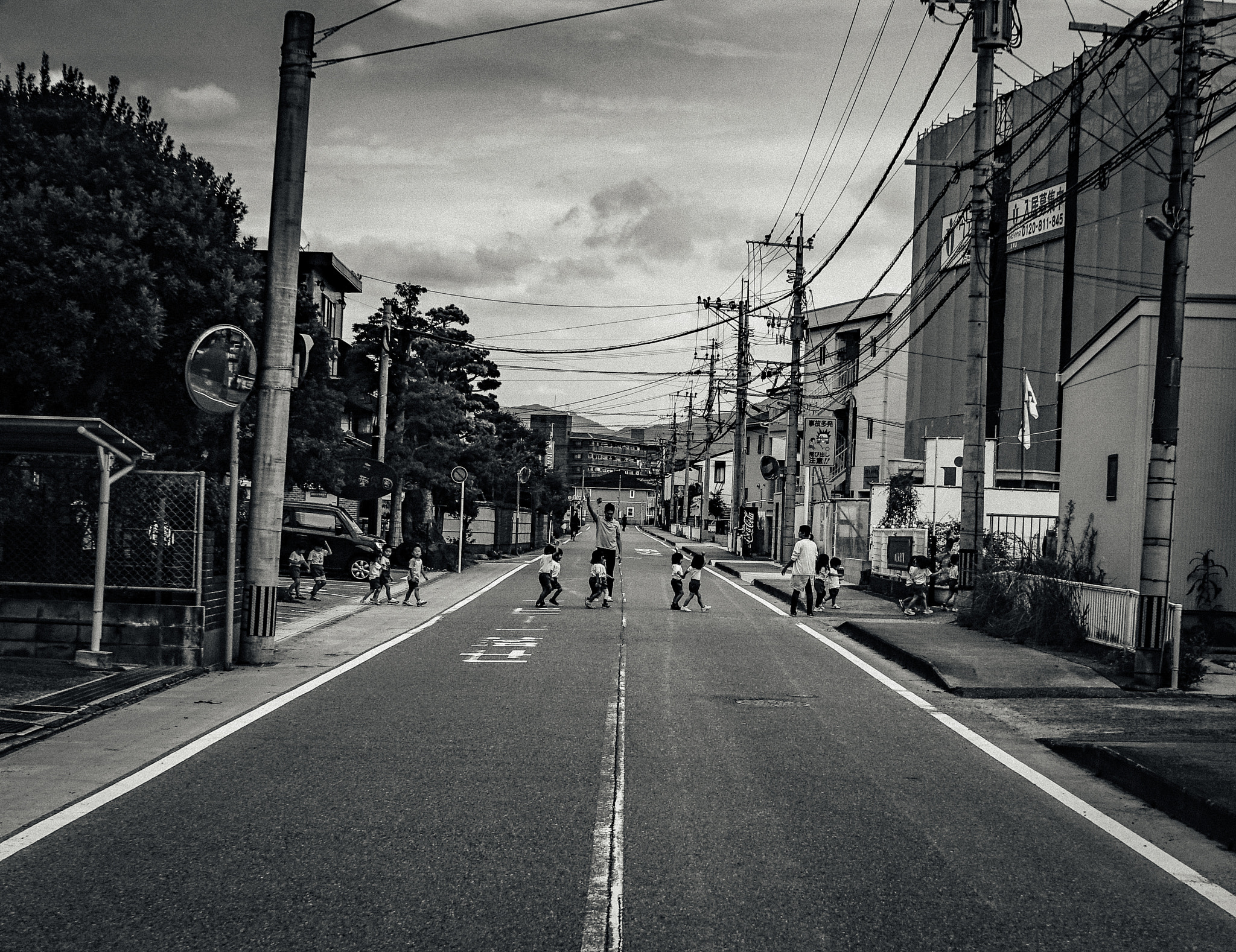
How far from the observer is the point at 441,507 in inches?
1715

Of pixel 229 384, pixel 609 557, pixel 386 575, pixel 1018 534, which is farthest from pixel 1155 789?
pixel 1018 534

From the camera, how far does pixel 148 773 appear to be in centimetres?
736

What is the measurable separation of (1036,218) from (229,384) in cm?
4675

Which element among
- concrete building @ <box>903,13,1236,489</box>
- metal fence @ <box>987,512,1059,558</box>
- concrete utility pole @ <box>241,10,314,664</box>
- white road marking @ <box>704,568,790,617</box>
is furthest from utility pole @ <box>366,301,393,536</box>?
concrete building @ <box>903,13,1236,489</box>

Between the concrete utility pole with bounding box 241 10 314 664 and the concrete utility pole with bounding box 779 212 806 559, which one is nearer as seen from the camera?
the concrete utility pole with bounding box 241 10 314 664

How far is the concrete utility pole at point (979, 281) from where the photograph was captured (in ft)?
65.2

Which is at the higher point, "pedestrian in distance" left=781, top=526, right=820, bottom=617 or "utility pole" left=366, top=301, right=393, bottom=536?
"utility pole" left=366, top=301, right=393, bottom=536

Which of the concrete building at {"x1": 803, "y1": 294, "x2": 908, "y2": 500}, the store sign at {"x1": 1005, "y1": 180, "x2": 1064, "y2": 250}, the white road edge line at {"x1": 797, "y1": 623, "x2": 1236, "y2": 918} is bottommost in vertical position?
the white road edge line at {"x1": 797, "y1": 623, "x2": 1236, "y2": 918}

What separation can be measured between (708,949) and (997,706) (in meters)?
7.51

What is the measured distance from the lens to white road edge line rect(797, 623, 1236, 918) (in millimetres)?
5520

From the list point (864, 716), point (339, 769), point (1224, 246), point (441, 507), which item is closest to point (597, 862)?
point (339, 769)

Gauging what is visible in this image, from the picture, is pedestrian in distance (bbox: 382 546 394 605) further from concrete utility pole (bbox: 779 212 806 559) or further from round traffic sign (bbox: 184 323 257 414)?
concrete utility pole (bbox: 779 212 806 559)

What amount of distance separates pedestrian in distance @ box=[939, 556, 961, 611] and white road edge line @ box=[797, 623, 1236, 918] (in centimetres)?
1190

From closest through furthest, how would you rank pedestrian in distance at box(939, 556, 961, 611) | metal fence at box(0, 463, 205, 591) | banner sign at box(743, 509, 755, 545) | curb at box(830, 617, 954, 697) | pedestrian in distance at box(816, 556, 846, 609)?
metal fence at box(0, 463, 205, 591) < curb at box(830, 617, 954, 697) < pedestrian in distance at box(816, 556, 846, 609) < pedestrian in distance at box(939, 556, 961, 611) < banner sign at box(743, 509, 755, 545)
